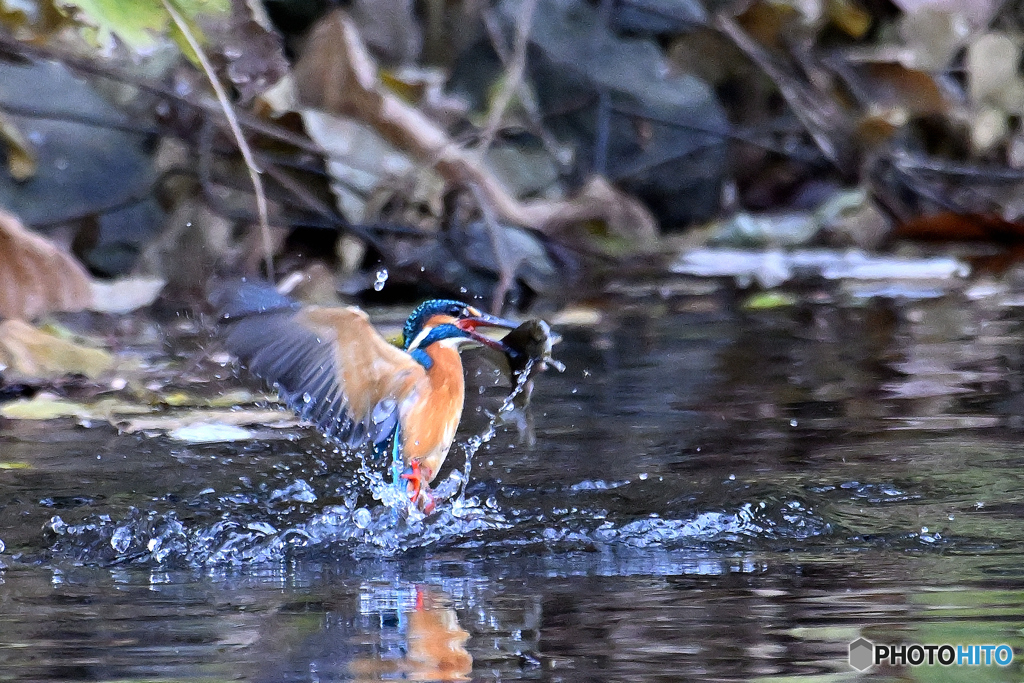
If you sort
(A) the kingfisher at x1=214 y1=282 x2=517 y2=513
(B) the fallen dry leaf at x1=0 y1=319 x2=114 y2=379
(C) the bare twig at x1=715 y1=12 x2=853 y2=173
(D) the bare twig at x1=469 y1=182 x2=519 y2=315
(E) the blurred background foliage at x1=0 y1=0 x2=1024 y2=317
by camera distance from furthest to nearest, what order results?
(C) the bare twig at x1=715 y1=12 x2=853 y2=173 → (E) the blurred background foliage at x1=0 y1=0 x2=1024 y2=317 → (D) the bare twig at x1=469 y1=182 x2=519 y2=315 → (B) the fallen dry leaf at x1=0 y1=319 x2=114 y2=379 → (A) the kingfisher at x1=214 y1=282 x2=517 y2=513

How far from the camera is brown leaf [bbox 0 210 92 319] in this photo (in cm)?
459

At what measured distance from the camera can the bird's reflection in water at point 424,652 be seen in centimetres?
207

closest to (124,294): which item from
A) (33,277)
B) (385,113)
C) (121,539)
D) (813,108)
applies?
(33,277)

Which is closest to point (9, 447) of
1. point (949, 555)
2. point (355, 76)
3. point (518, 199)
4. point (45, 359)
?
point (45, 359)

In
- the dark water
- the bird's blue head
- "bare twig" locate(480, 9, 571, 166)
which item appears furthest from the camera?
"bare twig" locate(480, 9, 571, 166)

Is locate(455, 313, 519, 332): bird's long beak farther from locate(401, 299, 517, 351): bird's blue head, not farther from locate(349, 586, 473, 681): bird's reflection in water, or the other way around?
locate(349, 586, 473, 681): bird's reflection in water

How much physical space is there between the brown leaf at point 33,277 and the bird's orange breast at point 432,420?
1674 mm

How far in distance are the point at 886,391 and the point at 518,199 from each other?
11.7 ft

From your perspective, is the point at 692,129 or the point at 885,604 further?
the point at 692,129

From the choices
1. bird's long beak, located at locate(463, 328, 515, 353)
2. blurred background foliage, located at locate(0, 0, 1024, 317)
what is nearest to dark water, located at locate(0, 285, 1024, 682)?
bird's long beak, located at locate(463, 328, 515, 353)

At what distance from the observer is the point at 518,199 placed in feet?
25.4

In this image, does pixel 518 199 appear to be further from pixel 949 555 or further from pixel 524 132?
pixel 949 555

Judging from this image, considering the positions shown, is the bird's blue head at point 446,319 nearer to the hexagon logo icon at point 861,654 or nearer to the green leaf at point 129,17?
the green leaf at point 129,17

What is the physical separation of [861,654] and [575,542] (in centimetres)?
95
